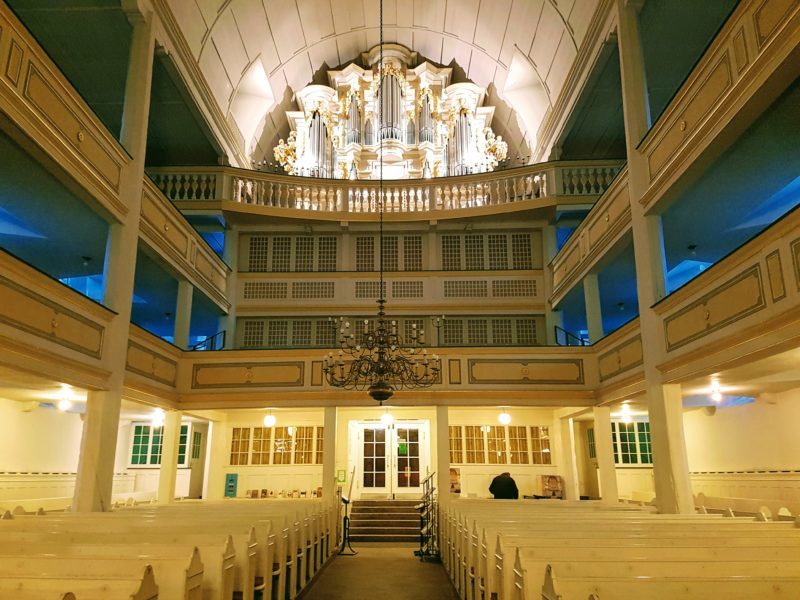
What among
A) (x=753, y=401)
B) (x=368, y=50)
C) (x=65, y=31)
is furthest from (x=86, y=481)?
(x=368, y=50)

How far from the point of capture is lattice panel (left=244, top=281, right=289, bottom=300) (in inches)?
585

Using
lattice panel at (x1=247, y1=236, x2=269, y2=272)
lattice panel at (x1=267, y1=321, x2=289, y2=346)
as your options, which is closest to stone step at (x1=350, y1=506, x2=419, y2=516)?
lattice panel at (x1=267, y1=321, x2=289, y2=346)

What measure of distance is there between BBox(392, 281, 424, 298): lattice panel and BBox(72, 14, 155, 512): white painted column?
657 centimetres

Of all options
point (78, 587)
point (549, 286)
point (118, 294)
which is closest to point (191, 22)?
point (118, 294)

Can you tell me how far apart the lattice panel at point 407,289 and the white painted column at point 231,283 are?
3.86 meters

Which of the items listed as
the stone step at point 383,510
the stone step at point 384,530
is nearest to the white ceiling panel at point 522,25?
the stone step at point 383,510

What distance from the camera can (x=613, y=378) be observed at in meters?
10.8

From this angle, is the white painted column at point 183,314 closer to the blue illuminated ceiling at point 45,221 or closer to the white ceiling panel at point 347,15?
the blue illuminated ceiling at point 45,221

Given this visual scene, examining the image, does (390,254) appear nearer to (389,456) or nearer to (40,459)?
(389,456)

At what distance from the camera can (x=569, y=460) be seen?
45.8 ft

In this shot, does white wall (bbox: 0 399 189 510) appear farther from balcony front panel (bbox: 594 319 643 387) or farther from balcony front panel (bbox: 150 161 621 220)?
balcony front panel (bbox: 594 319 643 387)

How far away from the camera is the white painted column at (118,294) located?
8531 millimetres

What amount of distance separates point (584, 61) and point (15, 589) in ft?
39.4

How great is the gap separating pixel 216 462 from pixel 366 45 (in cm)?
1299
